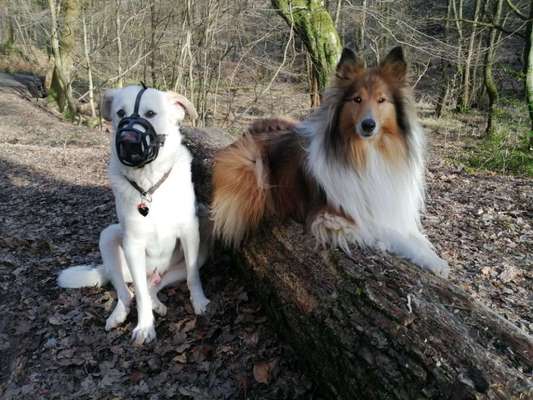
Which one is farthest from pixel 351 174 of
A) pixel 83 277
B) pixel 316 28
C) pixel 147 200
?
pixel 316 28

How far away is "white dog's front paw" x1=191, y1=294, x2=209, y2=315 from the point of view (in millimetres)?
3469

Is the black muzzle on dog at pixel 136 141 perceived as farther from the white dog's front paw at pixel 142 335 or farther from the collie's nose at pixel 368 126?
the collie's nose at pixel 368 126

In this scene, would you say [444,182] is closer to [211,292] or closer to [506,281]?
[506,281]

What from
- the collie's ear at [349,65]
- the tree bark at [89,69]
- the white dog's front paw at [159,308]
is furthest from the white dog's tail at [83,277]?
the tree bark at [89,69]

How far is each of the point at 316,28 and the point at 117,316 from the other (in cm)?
659

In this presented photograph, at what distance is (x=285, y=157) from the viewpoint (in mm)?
3623

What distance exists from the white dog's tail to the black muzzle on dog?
4.55ft

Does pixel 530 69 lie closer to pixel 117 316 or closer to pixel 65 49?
pixel 117 316

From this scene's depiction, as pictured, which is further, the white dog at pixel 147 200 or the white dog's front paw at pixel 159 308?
the white dog's front paw at pixel 159 308

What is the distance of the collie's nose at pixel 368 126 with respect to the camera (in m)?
3.12

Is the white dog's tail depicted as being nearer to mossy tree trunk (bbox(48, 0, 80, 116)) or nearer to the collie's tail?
the collie's tail

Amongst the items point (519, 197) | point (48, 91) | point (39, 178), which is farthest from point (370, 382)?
point (48, 91)

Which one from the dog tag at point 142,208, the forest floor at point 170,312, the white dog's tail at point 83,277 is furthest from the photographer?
the white dog's tail at point 83,277

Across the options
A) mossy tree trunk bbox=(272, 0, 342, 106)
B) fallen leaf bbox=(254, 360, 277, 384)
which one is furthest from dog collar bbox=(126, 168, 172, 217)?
mossy tree trunk bbox=(272, 0, 342, 106)
